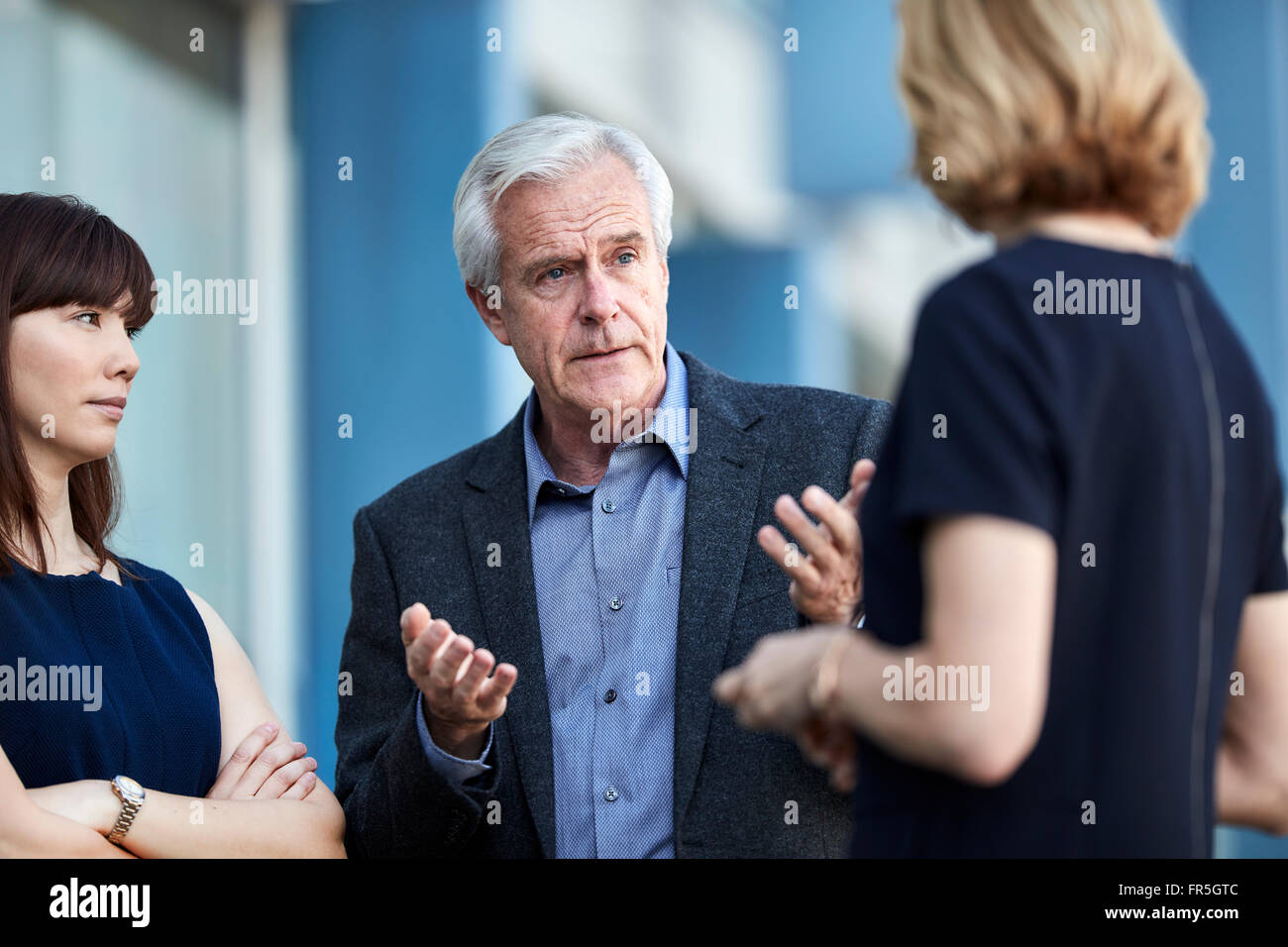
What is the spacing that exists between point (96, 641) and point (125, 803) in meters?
0.34

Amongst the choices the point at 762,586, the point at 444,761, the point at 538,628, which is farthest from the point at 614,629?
the point at 444,761

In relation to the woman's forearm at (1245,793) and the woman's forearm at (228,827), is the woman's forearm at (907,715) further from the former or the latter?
the woman's forearm at (228,827)

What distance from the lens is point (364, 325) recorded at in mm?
5469

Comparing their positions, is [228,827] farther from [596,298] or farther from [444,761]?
[596,298]

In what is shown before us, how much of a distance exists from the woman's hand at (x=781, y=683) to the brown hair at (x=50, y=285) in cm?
157

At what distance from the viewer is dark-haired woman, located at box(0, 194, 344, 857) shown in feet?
8.05

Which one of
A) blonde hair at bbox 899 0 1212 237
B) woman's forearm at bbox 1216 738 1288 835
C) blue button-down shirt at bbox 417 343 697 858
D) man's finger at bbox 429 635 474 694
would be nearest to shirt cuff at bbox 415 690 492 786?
blue button-down shirt at bbox 417 343 697 858

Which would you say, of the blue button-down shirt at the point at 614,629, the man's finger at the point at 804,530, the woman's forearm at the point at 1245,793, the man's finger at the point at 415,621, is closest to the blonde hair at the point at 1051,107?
the man's finger at the point at 804,530

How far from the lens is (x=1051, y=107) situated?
60.9 inches

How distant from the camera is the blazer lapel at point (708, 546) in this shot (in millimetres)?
2645

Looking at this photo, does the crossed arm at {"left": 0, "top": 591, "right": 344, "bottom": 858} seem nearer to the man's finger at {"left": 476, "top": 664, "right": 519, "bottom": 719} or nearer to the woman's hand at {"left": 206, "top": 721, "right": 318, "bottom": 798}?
the woman's hand at {"left": 206, "top": 721, "right": 318, "bottom": 798}

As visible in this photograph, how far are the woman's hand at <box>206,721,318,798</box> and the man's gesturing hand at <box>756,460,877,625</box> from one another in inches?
43.5
